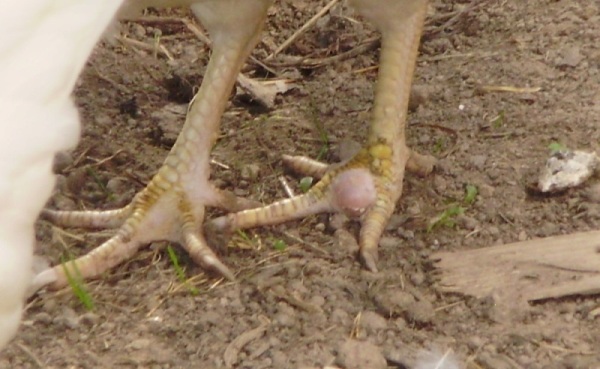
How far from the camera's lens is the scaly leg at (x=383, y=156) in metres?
2.26

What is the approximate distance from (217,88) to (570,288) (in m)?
0.87

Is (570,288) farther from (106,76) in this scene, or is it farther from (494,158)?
(106,76)

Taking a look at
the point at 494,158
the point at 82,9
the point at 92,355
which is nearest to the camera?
the point at 82,9

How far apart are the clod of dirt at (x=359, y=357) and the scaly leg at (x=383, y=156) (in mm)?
472

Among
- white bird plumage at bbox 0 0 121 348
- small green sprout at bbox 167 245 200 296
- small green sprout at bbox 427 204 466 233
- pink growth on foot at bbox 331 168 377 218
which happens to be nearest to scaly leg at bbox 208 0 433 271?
pink growth on foot at bbox 331 168 377 218

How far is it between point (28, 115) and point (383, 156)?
1.24 meters

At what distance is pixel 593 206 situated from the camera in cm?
220

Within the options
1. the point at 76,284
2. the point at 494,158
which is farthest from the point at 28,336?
the point at 494,158

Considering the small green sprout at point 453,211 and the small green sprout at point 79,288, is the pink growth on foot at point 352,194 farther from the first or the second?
the small green sprout at point 79,288

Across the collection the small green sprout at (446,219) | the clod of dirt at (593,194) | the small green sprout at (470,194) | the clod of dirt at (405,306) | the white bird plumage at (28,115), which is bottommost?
the clod of dirt at (405,306)

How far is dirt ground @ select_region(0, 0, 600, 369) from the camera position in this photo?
1843 millimetres

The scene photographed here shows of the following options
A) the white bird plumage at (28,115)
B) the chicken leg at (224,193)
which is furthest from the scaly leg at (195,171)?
the white bird plumage at (28,115)

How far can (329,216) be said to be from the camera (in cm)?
227

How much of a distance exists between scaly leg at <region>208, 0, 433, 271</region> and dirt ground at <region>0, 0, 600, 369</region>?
0.05 m
